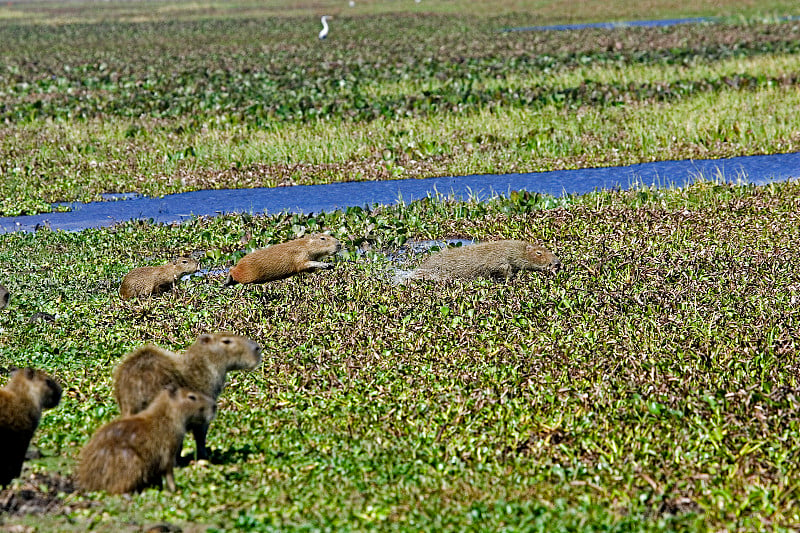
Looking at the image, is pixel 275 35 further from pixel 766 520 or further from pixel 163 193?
pixel 766 520

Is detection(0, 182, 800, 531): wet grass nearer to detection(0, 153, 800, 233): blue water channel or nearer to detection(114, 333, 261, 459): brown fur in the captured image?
detection(114, 333, 261, 459): brown fur

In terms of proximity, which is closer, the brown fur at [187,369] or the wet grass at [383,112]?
the brown fur at [187,369]

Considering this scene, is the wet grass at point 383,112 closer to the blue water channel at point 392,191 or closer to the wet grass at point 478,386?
the blue water channel at point 392,191

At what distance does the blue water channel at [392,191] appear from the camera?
1443 centimetres

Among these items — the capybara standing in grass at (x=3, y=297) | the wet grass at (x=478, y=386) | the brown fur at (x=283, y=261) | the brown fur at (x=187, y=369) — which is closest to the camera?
the wet grass at (x=478, y=386)

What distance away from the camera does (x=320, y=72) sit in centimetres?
2969

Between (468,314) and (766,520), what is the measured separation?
144 inches

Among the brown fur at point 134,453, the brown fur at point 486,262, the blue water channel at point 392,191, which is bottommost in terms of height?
the blue water channel at point 392,191

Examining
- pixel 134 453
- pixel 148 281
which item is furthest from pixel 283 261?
pixel 134 453

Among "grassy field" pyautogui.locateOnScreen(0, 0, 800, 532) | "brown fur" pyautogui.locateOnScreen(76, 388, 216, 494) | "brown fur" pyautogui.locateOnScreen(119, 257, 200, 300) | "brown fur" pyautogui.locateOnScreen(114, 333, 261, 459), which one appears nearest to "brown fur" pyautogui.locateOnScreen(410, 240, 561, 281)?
"grassy field" pyautogui.locateOnScreen(0, 0, 800, 532)

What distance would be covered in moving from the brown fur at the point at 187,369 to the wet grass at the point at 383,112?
9249mm

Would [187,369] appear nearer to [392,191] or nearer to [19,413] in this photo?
[19,413]

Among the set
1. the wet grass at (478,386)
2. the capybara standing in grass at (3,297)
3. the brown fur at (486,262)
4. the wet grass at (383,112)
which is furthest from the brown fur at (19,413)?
the wet grass at (383,112)

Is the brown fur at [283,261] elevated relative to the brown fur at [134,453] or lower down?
lower down
